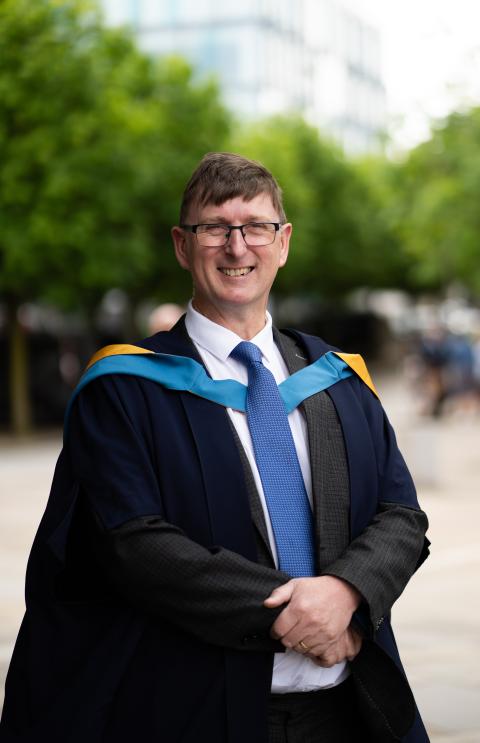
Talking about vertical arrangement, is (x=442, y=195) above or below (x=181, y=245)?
below

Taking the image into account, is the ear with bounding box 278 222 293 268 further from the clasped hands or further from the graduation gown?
the clasped hands

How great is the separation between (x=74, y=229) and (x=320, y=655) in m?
17.6

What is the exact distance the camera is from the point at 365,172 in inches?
1934

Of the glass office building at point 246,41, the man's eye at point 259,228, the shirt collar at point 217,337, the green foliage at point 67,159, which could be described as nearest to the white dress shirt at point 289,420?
the shirt collar at point 217,337

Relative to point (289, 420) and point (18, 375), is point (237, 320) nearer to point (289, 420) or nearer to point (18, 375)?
point (289, 420)

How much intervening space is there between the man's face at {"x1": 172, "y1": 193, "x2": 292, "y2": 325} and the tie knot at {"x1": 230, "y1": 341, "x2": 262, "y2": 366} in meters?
0.08

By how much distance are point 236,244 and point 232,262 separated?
5cm

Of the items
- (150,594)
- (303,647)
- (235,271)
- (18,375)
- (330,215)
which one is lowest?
(18,375)

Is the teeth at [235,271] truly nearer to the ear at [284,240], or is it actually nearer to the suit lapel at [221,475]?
the ear at [284,240]

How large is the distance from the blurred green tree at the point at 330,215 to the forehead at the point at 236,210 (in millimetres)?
38036

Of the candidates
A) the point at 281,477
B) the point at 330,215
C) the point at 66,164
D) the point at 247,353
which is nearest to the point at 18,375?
the point at 66,164

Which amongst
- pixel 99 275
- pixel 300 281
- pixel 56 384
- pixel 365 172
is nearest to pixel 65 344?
pixel 56 384

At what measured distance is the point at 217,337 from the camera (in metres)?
3.06

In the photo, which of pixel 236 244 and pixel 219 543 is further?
pixel 236 244
